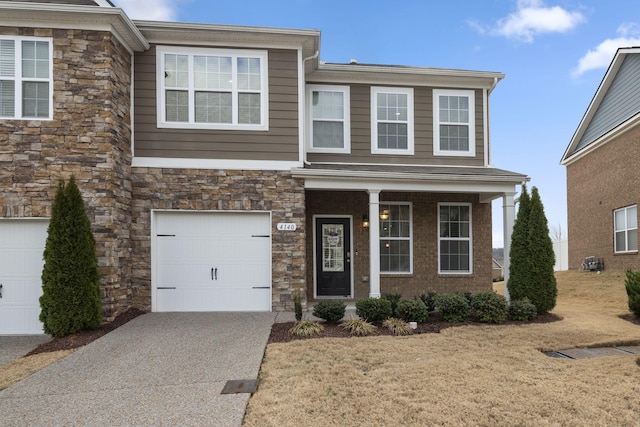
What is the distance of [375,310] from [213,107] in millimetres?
4992

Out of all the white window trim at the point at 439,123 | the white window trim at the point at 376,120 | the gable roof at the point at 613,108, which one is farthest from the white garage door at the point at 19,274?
the gable roof at the point at 613,108

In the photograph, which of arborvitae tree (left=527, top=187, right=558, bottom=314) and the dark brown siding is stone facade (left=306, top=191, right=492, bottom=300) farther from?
arborvitae tree (left=527, top=187, right=558, bottom=314)

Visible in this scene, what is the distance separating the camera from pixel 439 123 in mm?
9320

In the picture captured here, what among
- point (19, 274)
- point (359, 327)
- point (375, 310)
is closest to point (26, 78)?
point (19, 274)

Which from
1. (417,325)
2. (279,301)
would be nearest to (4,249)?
(279,301)

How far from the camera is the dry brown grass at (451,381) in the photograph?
3.36m

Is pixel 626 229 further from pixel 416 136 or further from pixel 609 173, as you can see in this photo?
pixel 416 136

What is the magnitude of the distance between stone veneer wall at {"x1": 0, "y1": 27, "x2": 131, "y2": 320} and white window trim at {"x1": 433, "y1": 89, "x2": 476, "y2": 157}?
6.98 metres

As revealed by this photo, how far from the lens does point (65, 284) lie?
19.7 feet

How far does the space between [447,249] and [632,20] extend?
1284 cm

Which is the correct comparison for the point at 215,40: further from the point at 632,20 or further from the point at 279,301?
the point at 632,20

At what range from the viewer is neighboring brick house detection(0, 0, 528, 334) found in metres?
6.64

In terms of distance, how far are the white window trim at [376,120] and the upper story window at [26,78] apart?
255 inches

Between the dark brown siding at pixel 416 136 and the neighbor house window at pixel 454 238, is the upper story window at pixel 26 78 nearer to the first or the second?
the dark brown siding at pixel 416 136
